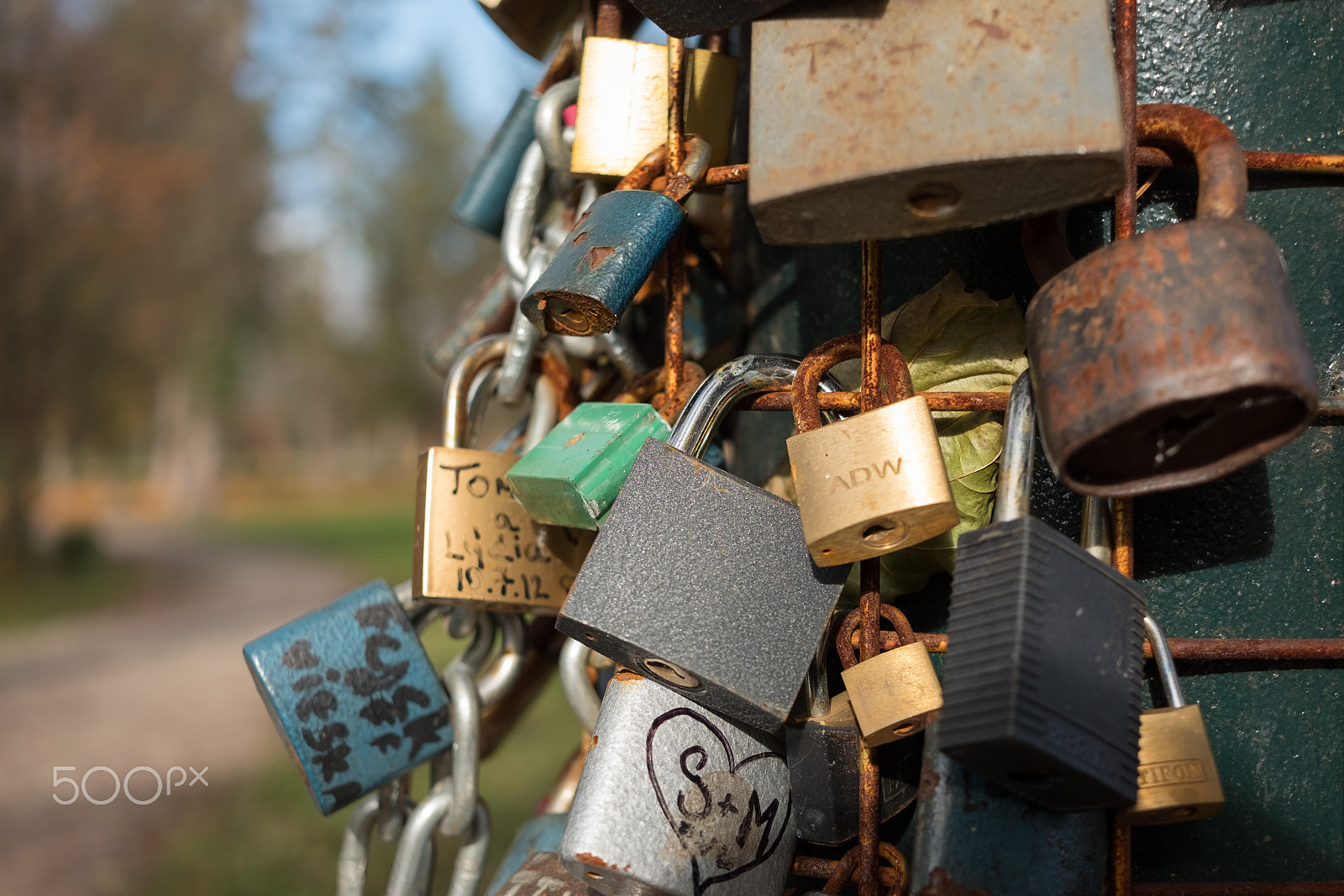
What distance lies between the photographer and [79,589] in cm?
987

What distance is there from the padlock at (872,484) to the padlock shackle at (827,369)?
0.03 meters

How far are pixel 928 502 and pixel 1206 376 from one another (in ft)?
0.63

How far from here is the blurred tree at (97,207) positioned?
10.1 metres

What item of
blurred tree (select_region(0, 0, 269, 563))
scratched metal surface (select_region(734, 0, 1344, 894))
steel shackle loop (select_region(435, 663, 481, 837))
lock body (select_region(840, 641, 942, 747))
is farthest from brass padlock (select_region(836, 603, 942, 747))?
blurred tree (select_region(0, 0, 269, 563))

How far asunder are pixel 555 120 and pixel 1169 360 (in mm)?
671

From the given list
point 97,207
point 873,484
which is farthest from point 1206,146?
point 97,207

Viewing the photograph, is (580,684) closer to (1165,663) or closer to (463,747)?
(463,747)

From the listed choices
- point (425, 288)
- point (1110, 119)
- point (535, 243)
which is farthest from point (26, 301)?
point (425, 288)

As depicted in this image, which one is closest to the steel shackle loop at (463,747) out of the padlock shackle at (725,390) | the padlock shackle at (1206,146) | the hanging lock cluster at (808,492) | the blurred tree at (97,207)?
the hanging lock cluster at (808,492)

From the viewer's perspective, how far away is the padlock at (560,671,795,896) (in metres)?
0.71

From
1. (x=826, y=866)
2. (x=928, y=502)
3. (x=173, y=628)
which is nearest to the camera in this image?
(x=928, y=502)

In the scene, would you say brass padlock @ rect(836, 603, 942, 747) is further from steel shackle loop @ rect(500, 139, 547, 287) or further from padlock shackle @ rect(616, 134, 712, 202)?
steel shackle loop @ rect(500, 139, 547, 287)

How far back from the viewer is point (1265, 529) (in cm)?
79

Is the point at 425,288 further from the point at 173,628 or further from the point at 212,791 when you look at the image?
the point at 212,791
